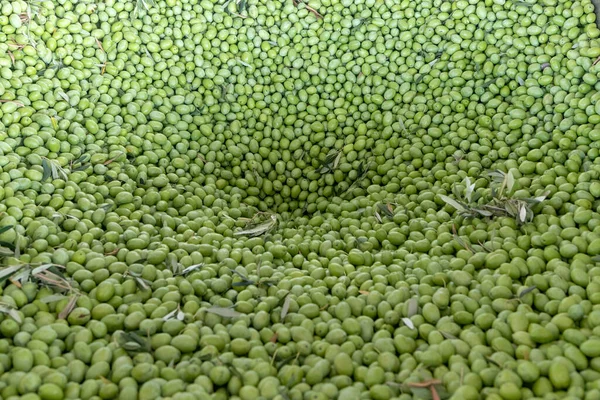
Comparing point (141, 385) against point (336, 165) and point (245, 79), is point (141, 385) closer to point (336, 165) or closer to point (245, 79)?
point (336, 165)

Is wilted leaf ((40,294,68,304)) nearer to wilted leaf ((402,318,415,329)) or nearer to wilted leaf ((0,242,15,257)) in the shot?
wilted leaf ((0,242,15,257))

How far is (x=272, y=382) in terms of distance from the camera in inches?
80.7

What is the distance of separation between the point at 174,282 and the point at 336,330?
0.83 meters

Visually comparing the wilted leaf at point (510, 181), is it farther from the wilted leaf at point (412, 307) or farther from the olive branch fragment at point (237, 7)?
the olive branch fragment at point (237, 7)

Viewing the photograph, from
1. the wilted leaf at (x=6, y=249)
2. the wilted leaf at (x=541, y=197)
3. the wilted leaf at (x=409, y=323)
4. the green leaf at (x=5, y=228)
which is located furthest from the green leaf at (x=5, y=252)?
the wilted leaf at (x=541, y=197)

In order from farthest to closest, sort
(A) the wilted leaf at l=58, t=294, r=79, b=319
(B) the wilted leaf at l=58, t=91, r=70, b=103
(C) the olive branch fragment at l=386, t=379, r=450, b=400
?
(B) the wilted leaf at l=58, t=91, r=70, b=103
(A) the wilted leaf at l=58, t=294, r=79, b=319
(C) the olive branch fragment at l=386, t=379, r=450, b=400

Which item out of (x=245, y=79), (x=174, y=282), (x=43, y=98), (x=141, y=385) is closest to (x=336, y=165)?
(x=245, y=79)

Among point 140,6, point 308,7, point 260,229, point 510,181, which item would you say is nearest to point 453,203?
point 510,181

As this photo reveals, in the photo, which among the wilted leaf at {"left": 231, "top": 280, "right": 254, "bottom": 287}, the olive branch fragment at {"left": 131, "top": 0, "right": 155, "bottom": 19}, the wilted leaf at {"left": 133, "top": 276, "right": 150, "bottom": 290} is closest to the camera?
the wilted leaf at {"left": 133, "top": 276, "right": 150, "bottom": 290}

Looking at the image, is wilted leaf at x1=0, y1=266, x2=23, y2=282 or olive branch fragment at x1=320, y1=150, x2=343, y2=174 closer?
wilted leaf at x1=0, y1=266, x2=23, y2=282

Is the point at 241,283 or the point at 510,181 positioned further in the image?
the point at 510,181

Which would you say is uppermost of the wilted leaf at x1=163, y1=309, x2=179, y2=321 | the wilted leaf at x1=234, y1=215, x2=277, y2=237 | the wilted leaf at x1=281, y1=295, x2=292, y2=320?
the wilted leaf at x1=234, y1=215, x2=277, y2=237

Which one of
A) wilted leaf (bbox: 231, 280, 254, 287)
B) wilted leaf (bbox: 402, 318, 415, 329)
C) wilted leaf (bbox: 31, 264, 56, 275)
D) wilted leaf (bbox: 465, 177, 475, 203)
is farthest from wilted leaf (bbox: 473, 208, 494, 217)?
wilted leaf (bbox: 31, 264, 56, 275)

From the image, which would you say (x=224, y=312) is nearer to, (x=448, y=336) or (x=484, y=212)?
(x=448, y=336)
